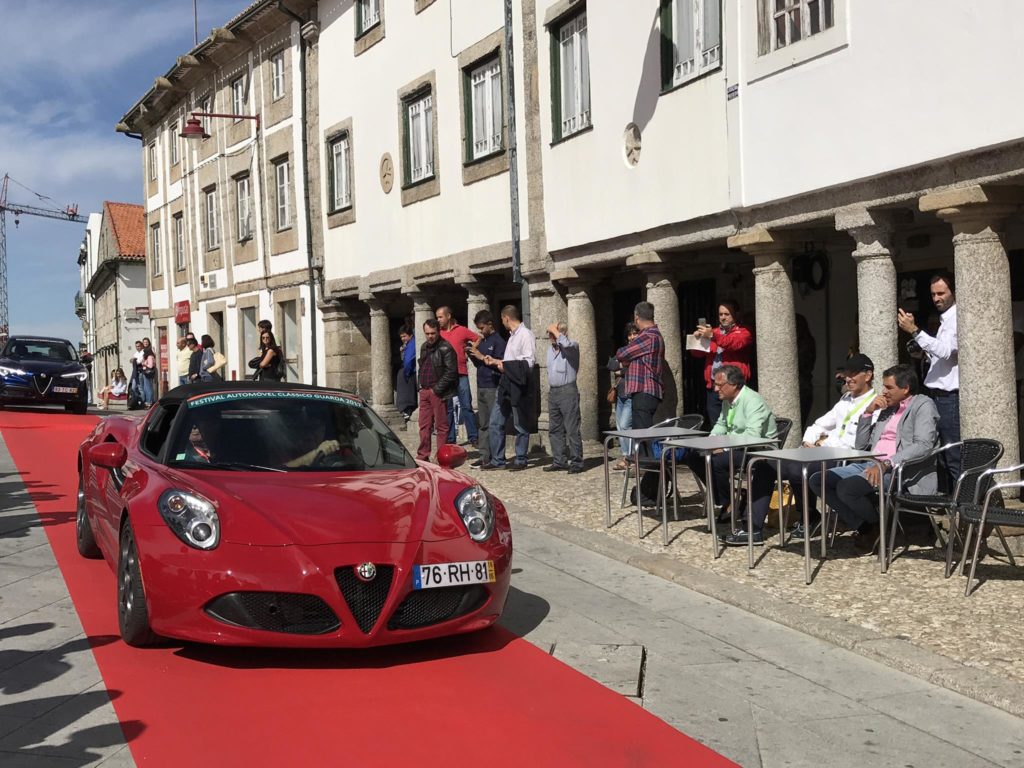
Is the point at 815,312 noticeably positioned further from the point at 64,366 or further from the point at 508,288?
the point at 64,366

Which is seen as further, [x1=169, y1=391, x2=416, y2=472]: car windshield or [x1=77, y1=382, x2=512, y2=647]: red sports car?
[x1=169, y1=391, x2=416, y2=472]: car windshield

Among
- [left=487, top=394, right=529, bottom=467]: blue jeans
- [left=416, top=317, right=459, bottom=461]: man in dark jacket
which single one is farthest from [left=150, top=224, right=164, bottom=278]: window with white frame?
[left=487, top=394, right=529, bottom=467]: blue jeans

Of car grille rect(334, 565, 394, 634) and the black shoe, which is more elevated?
car grille rect(334, 565, 394, 634)

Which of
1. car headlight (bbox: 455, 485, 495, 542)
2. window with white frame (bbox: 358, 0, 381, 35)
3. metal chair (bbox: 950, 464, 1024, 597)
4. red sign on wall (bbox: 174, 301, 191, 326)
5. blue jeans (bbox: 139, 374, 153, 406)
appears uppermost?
window with white frame (bbox: 358, 0, 381, 35)

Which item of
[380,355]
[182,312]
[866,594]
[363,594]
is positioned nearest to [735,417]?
[866,594]

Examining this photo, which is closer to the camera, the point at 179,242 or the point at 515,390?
the point at 515,390

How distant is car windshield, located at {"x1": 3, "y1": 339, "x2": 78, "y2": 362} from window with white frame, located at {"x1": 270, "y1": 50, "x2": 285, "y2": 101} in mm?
7814

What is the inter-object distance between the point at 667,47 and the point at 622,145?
54.7 inches

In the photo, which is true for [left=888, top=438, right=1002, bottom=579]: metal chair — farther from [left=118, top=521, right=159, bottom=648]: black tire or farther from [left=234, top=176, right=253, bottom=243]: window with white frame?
[left=234, top=176, right=253, bottom=243]: window with white frame

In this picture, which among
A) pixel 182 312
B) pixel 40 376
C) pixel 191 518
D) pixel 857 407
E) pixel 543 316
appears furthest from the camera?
pixel 182 312

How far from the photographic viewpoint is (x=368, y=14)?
70.9 ft

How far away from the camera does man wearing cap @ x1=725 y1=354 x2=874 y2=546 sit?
847 centimetres

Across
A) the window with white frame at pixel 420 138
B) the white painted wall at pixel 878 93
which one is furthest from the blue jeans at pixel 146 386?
the white painted wall at pixel 878 93

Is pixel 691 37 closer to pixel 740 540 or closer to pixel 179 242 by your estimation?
pixel 740 540
